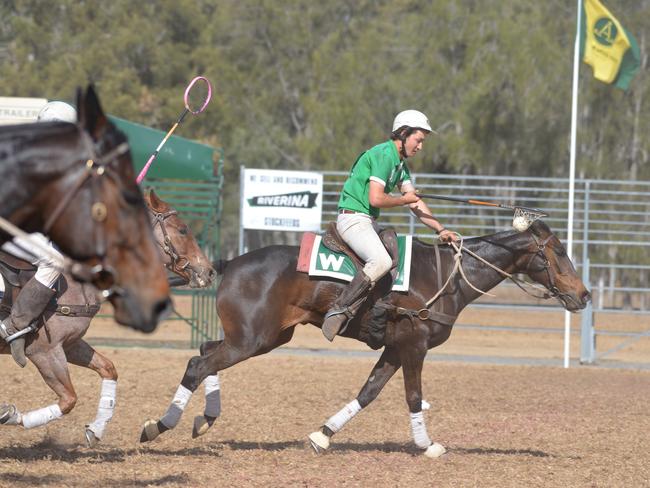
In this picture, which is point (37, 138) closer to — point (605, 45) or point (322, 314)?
point (322, 314)

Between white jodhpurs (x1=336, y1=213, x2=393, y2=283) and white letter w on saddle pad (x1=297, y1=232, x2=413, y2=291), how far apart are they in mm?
176

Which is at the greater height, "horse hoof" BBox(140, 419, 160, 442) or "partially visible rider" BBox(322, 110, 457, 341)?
"partially visible rider" BBox(322, 110, 457, 341)

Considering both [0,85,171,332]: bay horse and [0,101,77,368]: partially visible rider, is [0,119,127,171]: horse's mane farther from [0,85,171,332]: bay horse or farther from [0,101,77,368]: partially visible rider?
[0,101,77,368]: partially visible rider

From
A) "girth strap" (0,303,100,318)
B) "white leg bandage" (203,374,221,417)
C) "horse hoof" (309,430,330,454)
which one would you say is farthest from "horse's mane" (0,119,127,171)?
"horse hoof" (309,430,330,454)

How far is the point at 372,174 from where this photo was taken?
915 cm

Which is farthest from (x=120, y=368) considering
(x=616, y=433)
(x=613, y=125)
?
(x=613, y=125)

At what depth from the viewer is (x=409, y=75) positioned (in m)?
37.3

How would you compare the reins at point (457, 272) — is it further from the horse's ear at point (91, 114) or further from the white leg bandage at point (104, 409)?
the horse's ear at point (91, 114)

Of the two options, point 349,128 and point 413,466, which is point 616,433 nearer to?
point 413,466

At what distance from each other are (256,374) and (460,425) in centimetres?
506

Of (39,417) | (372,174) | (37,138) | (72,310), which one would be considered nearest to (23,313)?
(72,310)

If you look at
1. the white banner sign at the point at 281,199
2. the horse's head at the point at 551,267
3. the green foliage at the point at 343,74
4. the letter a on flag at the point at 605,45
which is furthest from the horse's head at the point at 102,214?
the green foliage at the point at 343,74

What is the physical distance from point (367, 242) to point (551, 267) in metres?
2.17

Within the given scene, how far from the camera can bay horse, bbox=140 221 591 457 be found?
9219 mm
